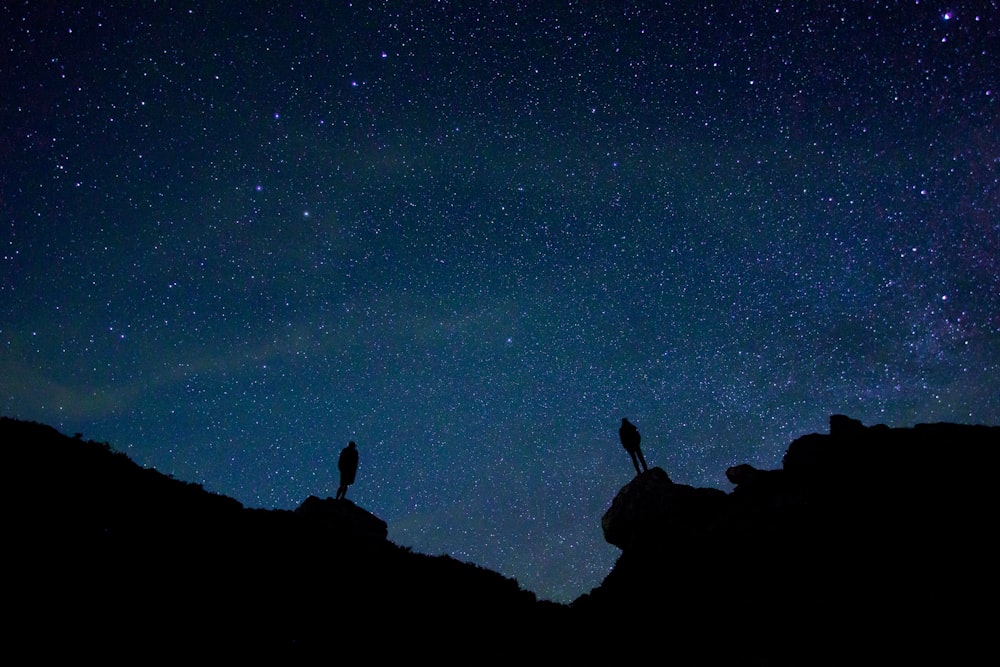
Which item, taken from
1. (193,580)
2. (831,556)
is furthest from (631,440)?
(193,580)

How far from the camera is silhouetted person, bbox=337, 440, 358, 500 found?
17547 mm

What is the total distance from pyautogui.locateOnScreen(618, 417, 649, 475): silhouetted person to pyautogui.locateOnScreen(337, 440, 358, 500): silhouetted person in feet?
35.2

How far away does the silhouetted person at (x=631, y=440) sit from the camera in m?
20.4

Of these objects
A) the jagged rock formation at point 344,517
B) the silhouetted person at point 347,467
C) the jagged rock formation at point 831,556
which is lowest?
the jagged rock formation at point 831,556

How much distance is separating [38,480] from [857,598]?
15.9 metres

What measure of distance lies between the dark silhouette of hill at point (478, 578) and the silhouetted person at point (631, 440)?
15.3ft

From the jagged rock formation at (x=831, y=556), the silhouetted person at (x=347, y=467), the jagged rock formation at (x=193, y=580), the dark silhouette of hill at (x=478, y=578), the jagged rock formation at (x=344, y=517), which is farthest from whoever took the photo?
the silhouetted person at (x=347, y=467)

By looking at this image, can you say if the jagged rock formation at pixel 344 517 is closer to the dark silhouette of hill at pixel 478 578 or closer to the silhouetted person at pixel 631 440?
the dark silhouette of hill at pixel 478 578

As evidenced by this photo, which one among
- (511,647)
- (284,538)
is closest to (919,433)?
(511,647)

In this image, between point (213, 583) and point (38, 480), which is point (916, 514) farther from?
point (38, 480)

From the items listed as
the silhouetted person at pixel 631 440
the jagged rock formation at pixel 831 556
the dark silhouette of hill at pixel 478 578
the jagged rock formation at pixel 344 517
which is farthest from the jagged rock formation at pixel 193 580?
the silhouetted person at pixel 631 440

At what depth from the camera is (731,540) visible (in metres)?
13.3

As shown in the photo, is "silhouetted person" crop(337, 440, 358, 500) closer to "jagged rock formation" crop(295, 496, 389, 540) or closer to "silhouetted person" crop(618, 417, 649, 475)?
"jagged rock formation" crop(295, 496, 389, 540)

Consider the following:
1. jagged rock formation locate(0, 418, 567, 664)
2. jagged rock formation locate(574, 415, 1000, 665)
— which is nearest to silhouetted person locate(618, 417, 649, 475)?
jagged rock formation locate(574, 415, 1000, 665)
